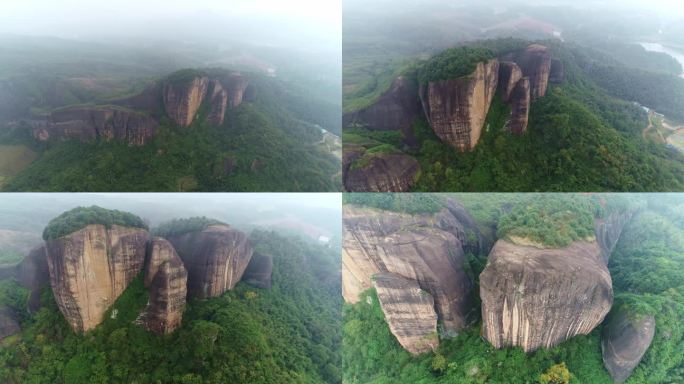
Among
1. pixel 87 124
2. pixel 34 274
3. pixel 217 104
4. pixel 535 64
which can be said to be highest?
pixel 535 64

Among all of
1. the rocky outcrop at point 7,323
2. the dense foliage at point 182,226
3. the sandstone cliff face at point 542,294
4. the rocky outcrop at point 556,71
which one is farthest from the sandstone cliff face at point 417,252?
the rocky outcrop at point 7,323

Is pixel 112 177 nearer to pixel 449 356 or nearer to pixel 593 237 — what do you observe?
pixel 449 356

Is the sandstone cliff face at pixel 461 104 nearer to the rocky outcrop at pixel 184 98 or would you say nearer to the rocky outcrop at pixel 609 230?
the rocky outcrop at pixel 609 230

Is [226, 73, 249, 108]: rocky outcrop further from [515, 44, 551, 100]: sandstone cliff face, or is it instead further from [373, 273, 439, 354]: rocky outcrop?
[515, 44, 551, 100]: sandstone cliff face

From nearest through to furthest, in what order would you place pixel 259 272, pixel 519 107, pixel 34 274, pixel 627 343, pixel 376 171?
pixel 627 343
pixel 376 171
pixel 34 274
pixel 519 107
pixel 259 272

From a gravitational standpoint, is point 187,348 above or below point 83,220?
below

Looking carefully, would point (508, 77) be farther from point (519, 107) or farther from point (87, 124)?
point (87, 124)

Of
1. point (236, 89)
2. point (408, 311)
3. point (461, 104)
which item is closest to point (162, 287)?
point (236, 89)

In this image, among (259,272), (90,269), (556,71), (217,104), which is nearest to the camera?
(90,269)
